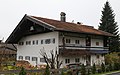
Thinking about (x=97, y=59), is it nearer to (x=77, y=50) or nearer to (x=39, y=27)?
(x=77, y=50)

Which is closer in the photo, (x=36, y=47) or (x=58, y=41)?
(x=58, y=41)

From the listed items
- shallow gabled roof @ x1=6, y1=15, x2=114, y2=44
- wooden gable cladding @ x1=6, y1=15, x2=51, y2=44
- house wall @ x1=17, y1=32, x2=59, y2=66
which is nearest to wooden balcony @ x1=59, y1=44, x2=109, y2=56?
house wall @ x1=17, y1=32, x2=59, y2=66

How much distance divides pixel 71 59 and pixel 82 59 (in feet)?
8.49

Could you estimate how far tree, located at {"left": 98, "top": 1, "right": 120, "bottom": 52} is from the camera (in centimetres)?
4347

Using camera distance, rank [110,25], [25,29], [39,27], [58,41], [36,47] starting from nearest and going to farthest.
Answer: [58,41] → [39,27] → [36,47] → [25,29] → [110,25]

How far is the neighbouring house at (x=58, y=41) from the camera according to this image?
1073 inches

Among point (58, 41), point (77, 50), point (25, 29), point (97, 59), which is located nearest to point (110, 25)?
point (97, 59)

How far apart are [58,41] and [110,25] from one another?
847 inches

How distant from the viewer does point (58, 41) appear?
27.1 m

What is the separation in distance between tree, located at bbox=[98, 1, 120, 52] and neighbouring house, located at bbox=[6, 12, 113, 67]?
29.0 ft

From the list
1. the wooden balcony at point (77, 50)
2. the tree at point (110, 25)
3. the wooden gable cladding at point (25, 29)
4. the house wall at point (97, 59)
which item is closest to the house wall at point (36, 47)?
the wooden gable cladding at point (25, 29)

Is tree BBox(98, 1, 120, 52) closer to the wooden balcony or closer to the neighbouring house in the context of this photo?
the neighbouring house

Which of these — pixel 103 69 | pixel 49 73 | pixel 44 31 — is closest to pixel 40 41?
pixel 44 31

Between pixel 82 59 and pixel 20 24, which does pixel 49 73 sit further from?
pixel 20 24
